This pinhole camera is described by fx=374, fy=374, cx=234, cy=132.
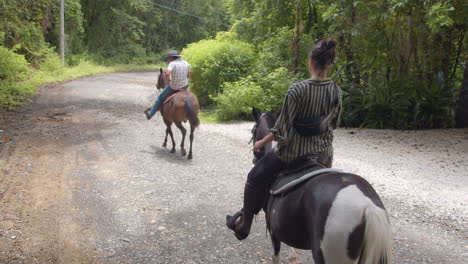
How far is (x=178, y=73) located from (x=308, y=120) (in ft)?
20.8

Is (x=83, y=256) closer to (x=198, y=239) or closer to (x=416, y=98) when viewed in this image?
(x=198, y=239)

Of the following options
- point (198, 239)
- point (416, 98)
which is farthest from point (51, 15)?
point (198, 239)

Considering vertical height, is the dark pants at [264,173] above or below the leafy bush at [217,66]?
below

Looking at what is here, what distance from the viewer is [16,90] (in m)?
16.3

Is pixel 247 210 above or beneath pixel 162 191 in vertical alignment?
above

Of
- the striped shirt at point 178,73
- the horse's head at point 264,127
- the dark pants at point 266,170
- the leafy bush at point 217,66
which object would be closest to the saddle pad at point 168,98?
the striped shirt at point 178,73

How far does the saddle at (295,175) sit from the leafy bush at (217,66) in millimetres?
12047

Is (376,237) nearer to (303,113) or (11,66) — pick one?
(303,113)

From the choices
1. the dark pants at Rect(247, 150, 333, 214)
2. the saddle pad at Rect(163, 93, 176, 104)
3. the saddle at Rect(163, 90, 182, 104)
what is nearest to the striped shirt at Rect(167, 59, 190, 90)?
the saddle at Rect(163, 90, 182, 104)

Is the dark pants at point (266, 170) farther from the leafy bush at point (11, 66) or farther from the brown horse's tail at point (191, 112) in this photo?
the leafy bush at point (11, 66)

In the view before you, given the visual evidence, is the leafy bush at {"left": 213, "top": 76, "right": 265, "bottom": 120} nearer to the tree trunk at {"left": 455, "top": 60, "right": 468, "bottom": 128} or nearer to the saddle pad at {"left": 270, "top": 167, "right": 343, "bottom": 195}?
the tree trunk at {"left": 455, "top": 60, "right": 468, "bottom": 128}

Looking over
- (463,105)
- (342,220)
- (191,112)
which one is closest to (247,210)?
(342,220)

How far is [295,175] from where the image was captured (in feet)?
10.6

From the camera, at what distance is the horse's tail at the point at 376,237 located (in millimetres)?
2400
